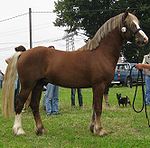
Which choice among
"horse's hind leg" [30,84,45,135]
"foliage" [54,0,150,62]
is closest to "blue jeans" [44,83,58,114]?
"horse's hind leg" [30,84,45,135]

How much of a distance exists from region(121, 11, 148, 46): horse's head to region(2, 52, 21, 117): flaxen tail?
222 centimetres

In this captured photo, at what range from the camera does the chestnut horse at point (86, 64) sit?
755 cm

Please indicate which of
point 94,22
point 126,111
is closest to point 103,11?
point 94,22

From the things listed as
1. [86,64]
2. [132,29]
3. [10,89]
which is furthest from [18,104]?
[132,29]

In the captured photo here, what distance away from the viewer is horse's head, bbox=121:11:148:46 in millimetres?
7417

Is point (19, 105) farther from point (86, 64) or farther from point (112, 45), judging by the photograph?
point (112, 45)

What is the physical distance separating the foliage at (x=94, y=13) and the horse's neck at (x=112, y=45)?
2457 centimetres

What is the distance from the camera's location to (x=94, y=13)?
1320 inches

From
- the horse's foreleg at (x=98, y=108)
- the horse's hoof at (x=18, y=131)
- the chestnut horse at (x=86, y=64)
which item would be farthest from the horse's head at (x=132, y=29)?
the horse's hoof at (x=18, y=131)

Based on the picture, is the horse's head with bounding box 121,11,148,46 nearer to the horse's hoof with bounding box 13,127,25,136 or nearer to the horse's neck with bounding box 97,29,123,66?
the horse's neck with bounding box 97,29,123,66

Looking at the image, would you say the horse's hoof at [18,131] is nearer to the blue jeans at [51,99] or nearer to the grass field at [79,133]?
the grass field at [79,133]

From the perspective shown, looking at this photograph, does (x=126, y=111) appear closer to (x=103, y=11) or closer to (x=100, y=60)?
(x=100, y=60)

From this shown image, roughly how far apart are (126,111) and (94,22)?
2379 centimetres

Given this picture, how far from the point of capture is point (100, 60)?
7625mm
